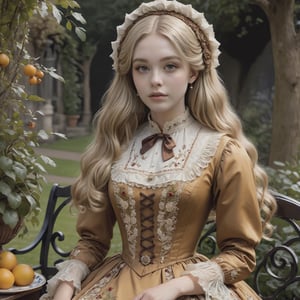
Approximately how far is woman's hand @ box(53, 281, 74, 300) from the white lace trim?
35cm

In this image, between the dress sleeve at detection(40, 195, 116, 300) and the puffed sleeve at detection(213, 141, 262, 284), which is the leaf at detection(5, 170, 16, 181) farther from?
the puffed sleeve at detection(213, 141, 262, 284)

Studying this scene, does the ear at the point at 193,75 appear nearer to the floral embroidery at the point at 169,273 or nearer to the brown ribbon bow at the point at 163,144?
the brown ribbon bow at the point at 163,144

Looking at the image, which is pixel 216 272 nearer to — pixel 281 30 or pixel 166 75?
pixel 166 75

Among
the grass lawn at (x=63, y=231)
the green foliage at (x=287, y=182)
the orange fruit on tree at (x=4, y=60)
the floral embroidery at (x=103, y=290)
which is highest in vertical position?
the orange fruit on tree at (x=4, y=60)

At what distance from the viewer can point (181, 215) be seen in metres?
1.93

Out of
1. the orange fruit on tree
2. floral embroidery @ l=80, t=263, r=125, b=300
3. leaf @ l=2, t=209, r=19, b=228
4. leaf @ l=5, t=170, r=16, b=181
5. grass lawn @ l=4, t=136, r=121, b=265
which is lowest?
grass lawn @ l=4, t=136, r=121, b=265

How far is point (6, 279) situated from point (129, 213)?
0.51 metres

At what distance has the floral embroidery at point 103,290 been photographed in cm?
188

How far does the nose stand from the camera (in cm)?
191

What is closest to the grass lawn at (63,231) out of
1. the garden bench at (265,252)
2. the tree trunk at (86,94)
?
the garden bench at (265,252)

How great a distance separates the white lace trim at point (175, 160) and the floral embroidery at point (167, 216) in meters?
0.03

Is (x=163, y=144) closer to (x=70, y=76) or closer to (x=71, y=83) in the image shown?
(x=70, y=76)

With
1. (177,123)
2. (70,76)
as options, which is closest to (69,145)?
(70,76)

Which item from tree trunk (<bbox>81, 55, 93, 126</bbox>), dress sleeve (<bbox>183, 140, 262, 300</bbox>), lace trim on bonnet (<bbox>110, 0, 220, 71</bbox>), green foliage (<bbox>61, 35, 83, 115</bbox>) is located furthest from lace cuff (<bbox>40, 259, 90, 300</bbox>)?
tree trunk (<bbox>81, 55, 93, 126</bbox>)
